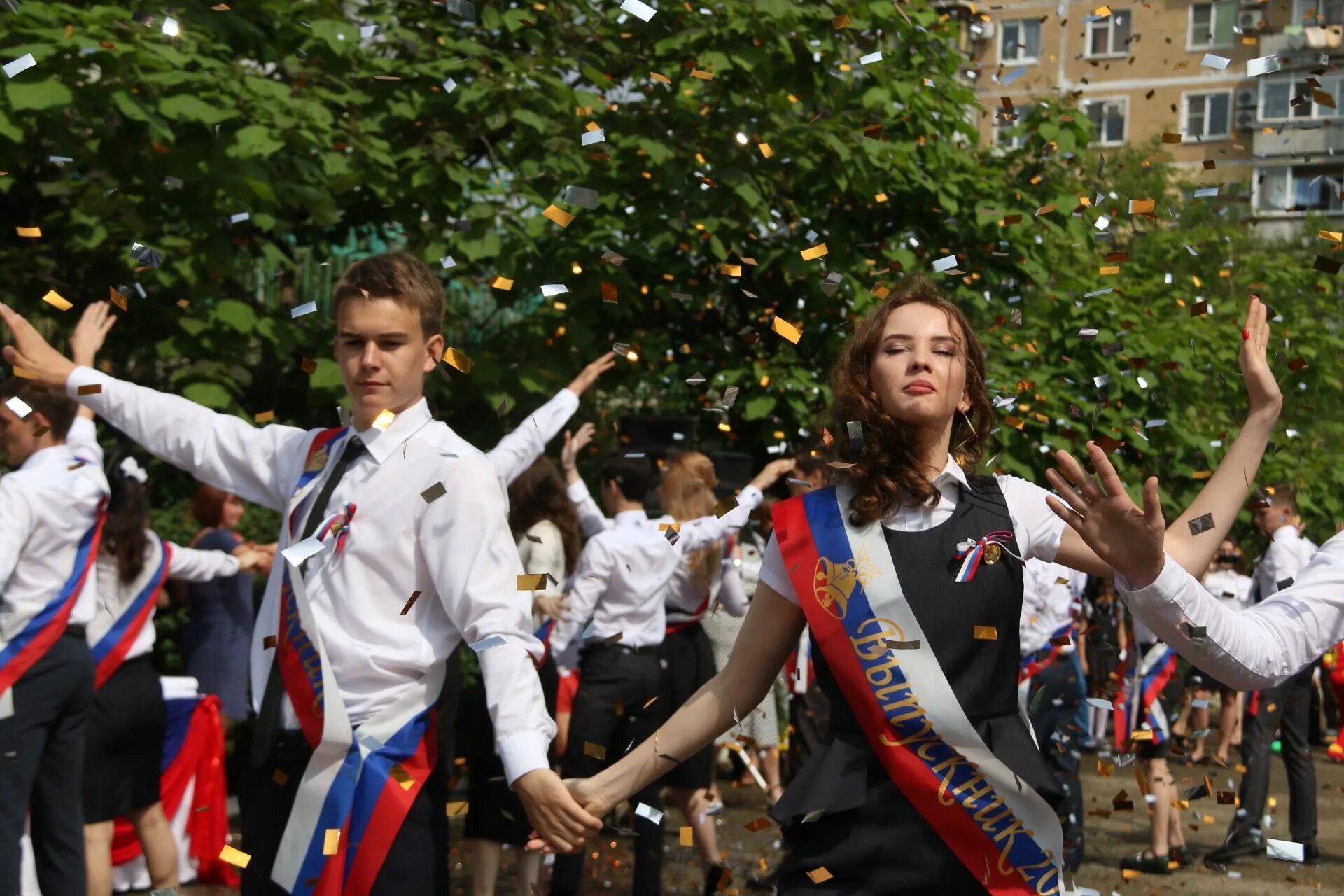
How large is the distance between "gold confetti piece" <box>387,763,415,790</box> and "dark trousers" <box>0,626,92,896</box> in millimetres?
2499

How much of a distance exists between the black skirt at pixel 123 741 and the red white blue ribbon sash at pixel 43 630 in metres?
1.16

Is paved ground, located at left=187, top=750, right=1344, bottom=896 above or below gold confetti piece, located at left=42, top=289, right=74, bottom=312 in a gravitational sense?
below

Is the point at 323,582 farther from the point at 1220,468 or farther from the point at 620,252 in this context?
the point at 620,252

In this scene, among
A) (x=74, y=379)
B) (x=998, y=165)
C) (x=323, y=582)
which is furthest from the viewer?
(x=998, y=165)

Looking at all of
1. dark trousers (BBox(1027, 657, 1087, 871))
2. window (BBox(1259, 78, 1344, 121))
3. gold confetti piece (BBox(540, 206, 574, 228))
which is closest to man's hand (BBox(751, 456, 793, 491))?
gold confetti piece (BBox(540, 206, 574, 228))

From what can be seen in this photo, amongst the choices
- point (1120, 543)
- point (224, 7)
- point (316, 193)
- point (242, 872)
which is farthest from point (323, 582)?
point (224, 7)

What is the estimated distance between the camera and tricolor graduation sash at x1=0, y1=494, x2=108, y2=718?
5.48 meters

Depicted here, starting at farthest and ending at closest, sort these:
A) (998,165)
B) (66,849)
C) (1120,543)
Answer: (998,165), (66,849), (1120,543)

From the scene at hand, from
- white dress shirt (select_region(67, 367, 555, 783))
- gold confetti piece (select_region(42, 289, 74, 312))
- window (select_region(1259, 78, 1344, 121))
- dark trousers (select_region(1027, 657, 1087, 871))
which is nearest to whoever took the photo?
white dress shirt (select_region(67, 367, 555, 783))

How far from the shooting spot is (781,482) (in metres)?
11.9

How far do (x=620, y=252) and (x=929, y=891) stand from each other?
19.8ft

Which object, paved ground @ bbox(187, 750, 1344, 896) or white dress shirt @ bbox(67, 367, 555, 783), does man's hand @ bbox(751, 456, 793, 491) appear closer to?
paved ground @ bbox(187, 750, 1344, 896)

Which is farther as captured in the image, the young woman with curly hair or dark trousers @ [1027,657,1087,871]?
dark trousers @ [1027,657,1087,871]

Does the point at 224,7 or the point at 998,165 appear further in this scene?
the point at 998,165
